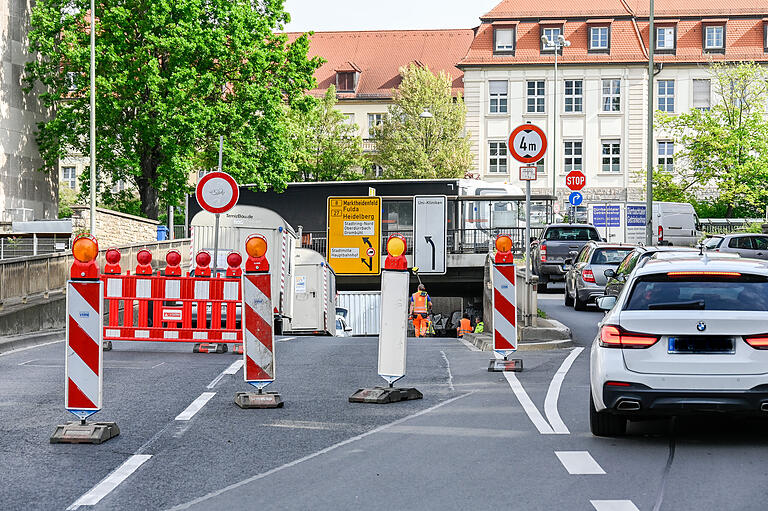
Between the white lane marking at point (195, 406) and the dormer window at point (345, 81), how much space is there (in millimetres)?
78696

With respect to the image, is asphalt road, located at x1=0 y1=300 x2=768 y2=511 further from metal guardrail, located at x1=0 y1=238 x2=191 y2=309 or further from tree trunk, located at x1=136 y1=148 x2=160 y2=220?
tree trunk, located at x1=136 y1=148 x2=160 y2=220

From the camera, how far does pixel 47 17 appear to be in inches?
1767

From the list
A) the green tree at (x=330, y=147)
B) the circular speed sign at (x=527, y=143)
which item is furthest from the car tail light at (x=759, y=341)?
the green tree at (x=330, y=147)

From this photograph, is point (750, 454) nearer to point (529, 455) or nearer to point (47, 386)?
point (529, 455)

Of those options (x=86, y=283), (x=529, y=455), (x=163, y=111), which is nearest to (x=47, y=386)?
(x=86, y=283)

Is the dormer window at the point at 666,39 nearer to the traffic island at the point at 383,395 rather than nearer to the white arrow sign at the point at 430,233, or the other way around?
the white arrow sign at the point at 430,233

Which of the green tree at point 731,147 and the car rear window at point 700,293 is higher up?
the green tree at point 731,147

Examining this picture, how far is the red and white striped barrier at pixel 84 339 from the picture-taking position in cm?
923

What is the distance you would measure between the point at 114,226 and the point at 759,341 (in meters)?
Answer: 36.6

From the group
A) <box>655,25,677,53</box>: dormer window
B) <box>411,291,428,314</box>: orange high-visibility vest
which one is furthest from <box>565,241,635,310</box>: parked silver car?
<box>655,25,677,53</box>: dormer window

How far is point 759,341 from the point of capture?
329 inches

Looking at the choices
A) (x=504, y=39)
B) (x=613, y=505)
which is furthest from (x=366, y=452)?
(x=504, y=39)

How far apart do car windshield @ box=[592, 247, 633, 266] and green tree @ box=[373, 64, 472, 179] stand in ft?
148

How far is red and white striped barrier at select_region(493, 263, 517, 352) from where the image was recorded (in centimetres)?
1423
